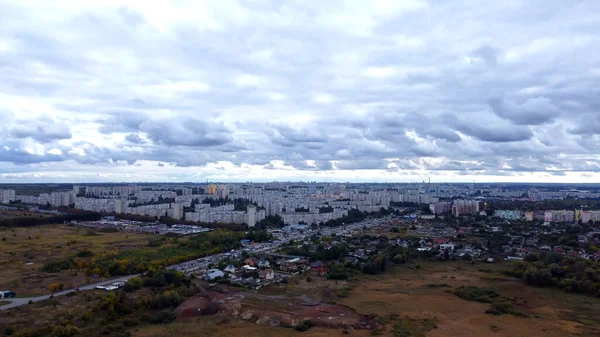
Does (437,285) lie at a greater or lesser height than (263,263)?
lesser

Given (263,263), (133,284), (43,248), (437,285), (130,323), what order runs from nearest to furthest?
(130,323), (133,284), (437,285), (263,263), (43,248)

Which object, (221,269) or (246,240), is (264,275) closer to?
(221,269)

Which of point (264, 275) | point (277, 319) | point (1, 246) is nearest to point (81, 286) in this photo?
point (264, 275)

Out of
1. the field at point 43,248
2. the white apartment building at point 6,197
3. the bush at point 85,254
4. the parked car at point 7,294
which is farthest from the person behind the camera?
the white apartment building at point 6,197

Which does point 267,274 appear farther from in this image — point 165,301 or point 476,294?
point 476,294

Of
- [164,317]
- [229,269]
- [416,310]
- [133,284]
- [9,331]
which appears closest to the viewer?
[9,331]

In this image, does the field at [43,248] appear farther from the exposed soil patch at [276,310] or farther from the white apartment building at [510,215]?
the white apartment building at [510,215]

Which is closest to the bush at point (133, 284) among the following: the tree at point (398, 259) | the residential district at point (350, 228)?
the residential district at point (350, 228)

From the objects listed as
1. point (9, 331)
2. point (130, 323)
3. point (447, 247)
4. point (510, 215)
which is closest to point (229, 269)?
point (130, 323)
